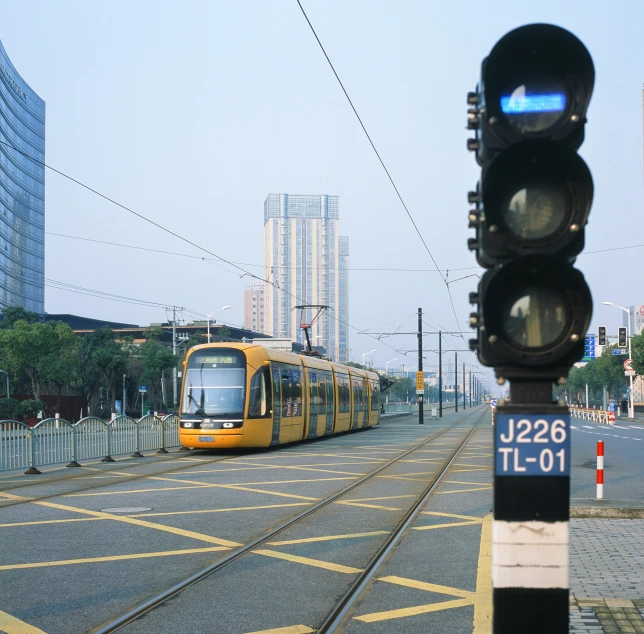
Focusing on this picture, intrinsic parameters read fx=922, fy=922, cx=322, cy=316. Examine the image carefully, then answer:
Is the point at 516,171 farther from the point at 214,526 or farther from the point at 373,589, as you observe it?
the point at 214,526

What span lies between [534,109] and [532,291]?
77 cm

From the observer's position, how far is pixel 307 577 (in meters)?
7.83

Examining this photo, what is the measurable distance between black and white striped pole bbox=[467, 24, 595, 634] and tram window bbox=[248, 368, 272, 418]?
1997cm

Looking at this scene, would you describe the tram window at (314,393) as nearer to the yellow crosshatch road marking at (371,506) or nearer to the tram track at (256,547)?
the tram track at (256,547)

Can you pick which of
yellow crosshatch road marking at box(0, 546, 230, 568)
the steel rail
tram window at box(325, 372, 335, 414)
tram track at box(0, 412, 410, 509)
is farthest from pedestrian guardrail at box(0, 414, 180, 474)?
yellow crosshatch road marking at box(0, 546, 230, 568)

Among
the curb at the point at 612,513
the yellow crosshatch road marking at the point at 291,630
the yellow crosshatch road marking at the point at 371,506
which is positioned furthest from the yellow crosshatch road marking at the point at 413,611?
the yellow crosshatch road marking at the point at 371,506

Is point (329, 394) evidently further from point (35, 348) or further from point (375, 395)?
point (35, 348)

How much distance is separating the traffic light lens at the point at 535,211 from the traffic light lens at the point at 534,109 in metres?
0.27

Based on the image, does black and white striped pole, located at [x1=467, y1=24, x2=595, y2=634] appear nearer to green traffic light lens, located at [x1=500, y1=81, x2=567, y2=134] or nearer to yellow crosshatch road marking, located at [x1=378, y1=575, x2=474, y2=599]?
green traffic light lens, located at [x1=500, y1=81, x2=567, y2=134]

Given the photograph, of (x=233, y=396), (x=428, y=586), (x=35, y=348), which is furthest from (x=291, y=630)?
(x=35, y=348)

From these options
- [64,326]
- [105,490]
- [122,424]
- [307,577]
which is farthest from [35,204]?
[307,577]

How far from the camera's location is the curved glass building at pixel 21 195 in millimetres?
98375

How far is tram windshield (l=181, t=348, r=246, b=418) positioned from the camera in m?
23.5

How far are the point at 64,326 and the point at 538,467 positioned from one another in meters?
54.7
